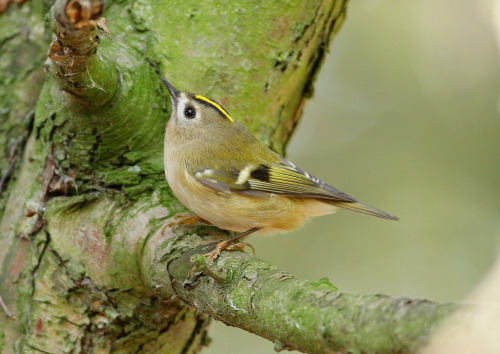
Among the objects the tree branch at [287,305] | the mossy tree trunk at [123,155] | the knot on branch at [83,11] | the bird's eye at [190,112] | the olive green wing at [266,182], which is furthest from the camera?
the bird's eye at [190,112]

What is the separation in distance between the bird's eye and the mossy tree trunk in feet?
0.30

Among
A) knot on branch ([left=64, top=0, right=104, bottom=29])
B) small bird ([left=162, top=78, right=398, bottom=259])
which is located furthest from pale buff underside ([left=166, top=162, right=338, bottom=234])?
knot on branch ([left=64, top=0, right=104, bottom=29])

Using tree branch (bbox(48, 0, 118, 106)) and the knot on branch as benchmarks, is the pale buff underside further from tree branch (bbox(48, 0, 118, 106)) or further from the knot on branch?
the knot on branch

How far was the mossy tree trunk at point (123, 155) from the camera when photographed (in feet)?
5.20

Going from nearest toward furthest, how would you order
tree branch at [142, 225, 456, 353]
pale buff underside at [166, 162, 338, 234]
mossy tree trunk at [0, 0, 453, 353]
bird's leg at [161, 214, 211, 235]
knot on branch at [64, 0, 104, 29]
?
tree branch at [142, 225, 456, 353]
knot on branch at [64, 0, 104, 29]
mossy tree trunk at [0, 0, 453, 353]
bird's leg at [161, 214, 211, 235]
pale buff underside at [166, 162, 338, 234]

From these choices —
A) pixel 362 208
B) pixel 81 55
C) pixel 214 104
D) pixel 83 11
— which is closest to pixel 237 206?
pixel 214 104

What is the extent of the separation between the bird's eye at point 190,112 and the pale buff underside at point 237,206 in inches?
11.6

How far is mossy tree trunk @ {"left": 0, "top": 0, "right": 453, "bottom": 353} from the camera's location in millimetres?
1585

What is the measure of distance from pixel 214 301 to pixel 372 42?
4.52 m

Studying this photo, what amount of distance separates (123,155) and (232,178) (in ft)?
1.46

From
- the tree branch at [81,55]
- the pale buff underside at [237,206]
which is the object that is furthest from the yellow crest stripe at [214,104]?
the tree branch at [81,55]

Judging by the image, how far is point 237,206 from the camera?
7.04 ft

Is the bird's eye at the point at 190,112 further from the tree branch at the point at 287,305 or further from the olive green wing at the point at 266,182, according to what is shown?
the tree branch at the point at 287,305

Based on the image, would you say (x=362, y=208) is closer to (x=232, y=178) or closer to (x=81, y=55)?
(x=232, y=178)
